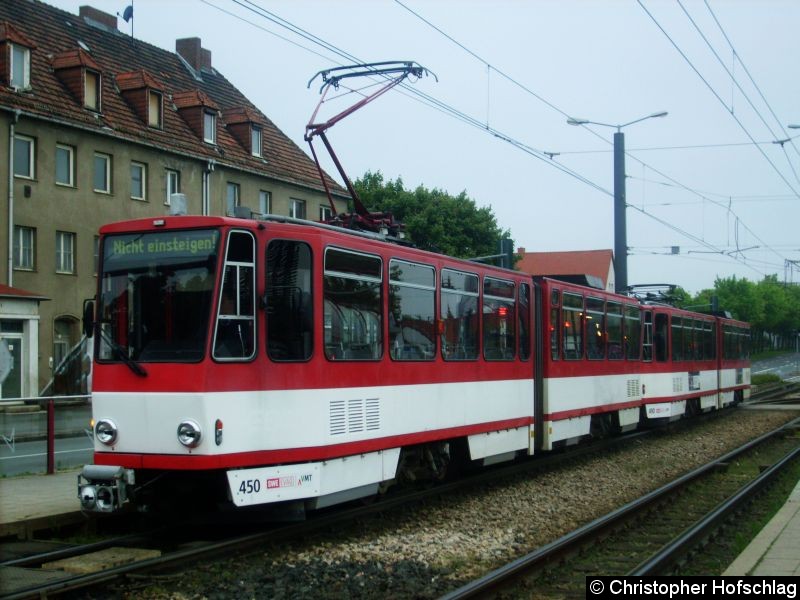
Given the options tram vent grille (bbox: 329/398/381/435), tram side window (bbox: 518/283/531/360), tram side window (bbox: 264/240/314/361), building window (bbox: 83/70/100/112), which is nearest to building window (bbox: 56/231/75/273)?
building window (bbox: 83/70/100/112)

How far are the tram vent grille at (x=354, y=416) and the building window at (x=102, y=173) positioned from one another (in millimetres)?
23816

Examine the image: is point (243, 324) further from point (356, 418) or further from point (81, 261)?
point (81, 261)

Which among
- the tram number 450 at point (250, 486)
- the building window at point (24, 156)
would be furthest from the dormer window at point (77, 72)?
the tram number 450 at point (250, 486)

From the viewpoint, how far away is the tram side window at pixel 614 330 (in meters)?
18.8

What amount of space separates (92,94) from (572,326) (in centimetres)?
2164

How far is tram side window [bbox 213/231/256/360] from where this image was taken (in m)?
8.55

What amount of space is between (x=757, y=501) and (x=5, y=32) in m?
25.4

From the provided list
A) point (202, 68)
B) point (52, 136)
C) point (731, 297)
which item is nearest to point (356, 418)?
point (52, 136)

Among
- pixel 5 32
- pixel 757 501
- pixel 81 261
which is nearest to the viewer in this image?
pixel 757 501

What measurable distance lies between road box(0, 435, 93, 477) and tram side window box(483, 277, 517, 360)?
20.7ft

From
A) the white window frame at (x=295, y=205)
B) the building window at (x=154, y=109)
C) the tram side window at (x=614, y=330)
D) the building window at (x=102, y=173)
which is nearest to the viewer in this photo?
the tram side window at (x=614, y=330)

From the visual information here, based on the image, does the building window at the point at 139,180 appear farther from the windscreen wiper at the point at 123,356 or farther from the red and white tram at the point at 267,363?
the windscreen wiper at the point at 123,356

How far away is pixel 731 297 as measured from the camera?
110688mm

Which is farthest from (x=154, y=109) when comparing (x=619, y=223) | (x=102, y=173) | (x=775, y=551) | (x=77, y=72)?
(x=775, y=551)
